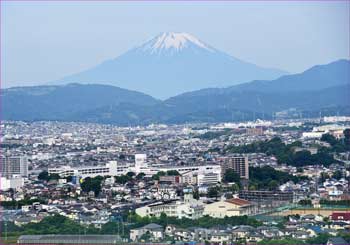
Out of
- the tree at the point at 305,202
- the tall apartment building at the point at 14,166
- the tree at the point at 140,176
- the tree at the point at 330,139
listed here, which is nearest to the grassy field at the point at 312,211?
the tree at the point at 305,202

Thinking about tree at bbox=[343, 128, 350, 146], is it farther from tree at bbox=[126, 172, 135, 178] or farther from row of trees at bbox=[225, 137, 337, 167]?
tree at bbox=[126, 172, 135, 178]

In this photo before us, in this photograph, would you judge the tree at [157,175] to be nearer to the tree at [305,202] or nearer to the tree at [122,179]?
the tree at [122,179]

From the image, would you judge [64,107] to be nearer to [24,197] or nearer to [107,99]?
[107,99]

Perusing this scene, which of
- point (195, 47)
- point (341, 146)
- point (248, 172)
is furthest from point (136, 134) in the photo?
point (195, 47)

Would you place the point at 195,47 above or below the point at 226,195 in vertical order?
above

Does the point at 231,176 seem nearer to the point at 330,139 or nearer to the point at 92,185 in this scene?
the point at 92,185

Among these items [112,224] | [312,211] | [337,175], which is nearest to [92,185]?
[337,175]

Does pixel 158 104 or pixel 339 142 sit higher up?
pixel 158 104
